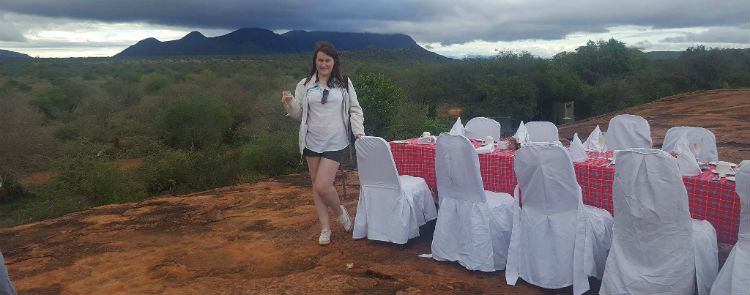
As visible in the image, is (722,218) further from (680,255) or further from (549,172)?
(549,172)

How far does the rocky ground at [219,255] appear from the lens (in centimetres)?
356

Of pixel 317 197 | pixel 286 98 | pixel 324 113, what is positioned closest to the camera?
pixel 286 98

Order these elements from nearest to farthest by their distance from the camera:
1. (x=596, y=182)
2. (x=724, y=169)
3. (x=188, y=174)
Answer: (x=724, y=169) → (x=596, y=182) → (x=188, y=174)

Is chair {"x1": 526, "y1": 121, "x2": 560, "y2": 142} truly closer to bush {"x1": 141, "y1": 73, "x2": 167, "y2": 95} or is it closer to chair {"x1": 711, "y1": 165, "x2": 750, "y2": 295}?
chair {"x1": 711, "y1": 165, "x2": 750, "y2": 295}

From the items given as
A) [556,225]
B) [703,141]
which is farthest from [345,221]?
[703,141]

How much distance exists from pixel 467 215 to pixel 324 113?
1302 millimetres

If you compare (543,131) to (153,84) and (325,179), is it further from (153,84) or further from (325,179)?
(153,84)

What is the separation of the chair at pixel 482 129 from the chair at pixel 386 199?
178cm

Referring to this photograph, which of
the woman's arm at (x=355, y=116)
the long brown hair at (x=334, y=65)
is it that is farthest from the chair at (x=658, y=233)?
the long brown hair at (x=334, y=65)

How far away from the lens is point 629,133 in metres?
5.37

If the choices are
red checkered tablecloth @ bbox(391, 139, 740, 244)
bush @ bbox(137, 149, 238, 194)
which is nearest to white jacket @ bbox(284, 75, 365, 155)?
red checkered tablecloth @ bbox(391, 139, 740, 244)

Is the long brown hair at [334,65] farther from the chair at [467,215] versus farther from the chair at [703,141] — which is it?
the chair at [703,141]

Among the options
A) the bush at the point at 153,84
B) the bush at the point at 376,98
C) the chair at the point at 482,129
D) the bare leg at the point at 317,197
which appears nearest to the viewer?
the bare leg at the point at 317,197

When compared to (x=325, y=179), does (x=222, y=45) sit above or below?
above
